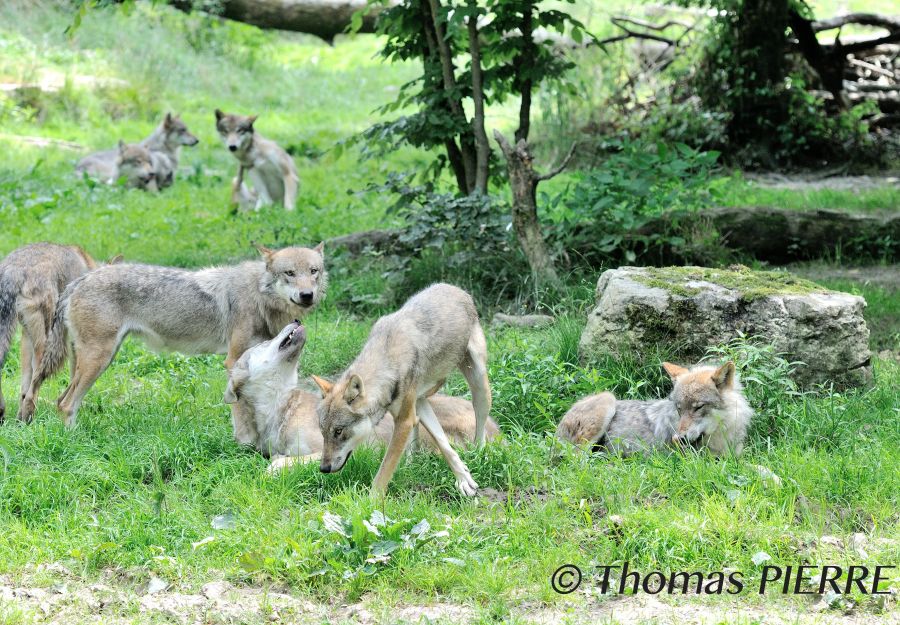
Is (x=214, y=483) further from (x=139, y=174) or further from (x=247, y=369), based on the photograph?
(x=139, y=174)

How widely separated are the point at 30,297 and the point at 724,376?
16.6 feet

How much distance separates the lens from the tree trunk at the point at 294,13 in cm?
1948

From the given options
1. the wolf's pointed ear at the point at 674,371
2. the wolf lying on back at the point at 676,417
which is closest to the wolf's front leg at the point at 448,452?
the wolf lying on back at the point at 676,417

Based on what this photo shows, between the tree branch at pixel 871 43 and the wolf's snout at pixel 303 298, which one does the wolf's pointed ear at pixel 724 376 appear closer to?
the wolf's snout at pixel 303 298

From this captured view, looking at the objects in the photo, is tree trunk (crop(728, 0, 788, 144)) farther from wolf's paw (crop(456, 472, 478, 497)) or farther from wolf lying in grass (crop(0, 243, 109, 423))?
wolf's paw (crop(456, 472, 478, 497))

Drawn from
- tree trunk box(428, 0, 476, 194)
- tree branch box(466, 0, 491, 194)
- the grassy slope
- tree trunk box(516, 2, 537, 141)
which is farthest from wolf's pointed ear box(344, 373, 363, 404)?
tree trunk box(428, 0, 476, 194)

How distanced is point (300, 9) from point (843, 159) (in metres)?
10.9

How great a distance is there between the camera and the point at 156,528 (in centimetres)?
527

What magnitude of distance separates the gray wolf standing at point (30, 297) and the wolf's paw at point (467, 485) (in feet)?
11.3

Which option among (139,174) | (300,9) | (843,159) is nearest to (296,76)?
(300,9)

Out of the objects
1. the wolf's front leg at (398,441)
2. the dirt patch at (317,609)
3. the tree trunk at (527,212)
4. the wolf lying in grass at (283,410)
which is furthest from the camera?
the tree trunk at (527,212)

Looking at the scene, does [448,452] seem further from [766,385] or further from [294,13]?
[294,13]

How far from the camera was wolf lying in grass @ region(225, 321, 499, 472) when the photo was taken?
21.2ft

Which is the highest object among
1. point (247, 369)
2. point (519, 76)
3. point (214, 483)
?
point (519, 76)
